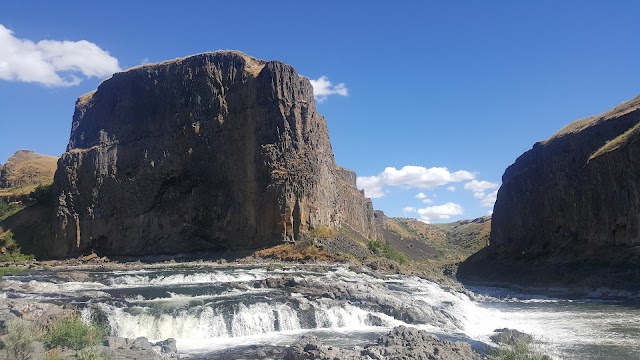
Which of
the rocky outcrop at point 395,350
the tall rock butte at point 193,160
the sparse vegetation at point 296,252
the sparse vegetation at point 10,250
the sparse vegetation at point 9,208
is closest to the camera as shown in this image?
the rocky outcrop at point 395,350

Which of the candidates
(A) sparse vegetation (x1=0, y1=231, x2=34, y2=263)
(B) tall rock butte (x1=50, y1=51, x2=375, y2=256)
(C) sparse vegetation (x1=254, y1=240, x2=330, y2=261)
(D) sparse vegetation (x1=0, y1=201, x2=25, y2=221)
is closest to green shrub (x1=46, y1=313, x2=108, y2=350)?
(C) sparse vegetation (x1=254, y1=240, x2=330, y2=261)

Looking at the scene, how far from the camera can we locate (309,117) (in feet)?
259

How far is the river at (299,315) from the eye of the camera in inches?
978

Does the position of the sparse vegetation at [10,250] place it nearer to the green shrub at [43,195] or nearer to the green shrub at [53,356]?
the green shrub at [43,195]

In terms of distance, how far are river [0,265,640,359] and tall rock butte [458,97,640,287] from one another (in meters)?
13.4

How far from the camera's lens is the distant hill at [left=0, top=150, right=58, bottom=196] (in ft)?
366

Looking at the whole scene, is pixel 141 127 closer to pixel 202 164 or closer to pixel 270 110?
pixel 202 164

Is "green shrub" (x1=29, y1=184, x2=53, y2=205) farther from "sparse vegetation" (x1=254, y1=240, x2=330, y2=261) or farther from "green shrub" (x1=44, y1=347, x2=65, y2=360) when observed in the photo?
"green shrub" (x1=44, y1=347, x2=65, y2=360)

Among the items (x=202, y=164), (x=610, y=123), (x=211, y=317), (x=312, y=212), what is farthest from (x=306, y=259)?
(x=610, y=123)

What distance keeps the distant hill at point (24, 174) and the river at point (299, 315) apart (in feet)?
270

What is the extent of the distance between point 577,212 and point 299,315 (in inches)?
1940

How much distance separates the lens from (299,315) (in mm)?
28594

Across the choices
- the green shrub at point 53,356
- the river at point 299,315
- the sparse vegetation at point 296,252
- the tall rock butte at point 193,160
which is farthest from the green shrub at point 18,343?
the tall rock butte at point 193,160

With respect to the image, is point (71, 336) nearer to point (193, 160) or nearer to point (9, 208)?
point (193, 160)
